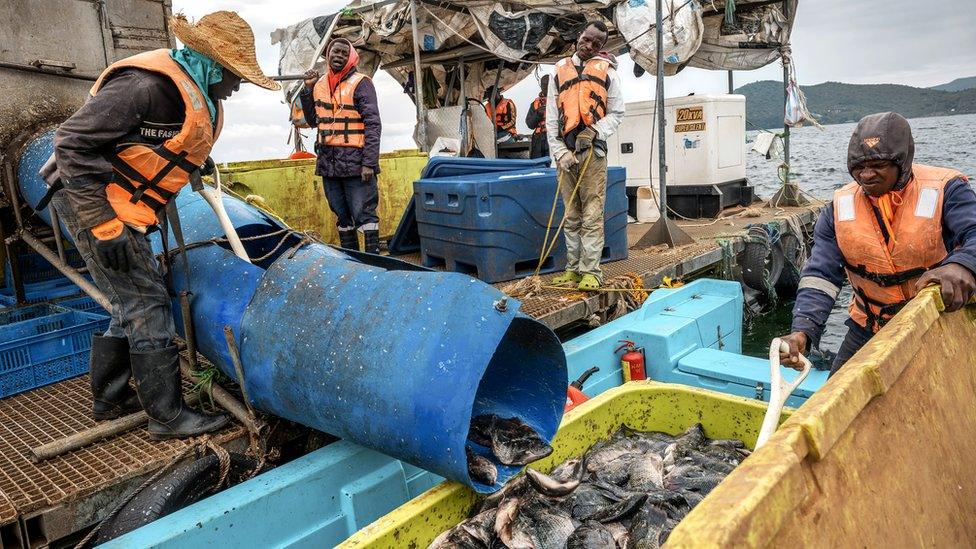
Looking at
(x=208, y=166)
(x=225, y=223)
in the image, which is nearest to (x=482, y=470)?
(x=225, y=223)

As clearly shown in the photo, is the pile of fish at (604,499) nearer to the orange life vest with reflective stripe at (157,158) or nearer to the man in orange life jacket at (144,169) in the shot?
the man in orange life jacket at (144,169)

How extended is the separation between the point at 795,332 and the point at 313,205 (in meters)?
5.26

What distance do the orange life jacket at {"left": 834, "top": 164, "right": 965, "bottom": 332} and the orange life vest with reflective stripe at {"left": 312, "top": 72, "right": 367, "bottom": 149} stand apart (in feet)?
12.8

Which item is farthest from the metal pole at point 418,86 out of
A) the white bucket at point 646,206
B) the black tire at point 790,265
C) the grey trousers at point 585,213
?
the black tire at point 790,265

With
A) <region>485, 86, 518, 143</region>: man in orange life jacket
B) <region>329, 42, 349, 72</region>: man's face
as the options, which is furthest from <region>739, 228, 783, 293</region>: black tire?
<region>485, 86, 518, 143</region>: man in orange life jacket

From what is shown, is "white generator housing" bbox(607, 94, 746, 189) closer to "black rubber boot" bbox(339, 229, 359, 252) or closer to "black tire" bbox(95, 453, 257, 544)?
"black rubber boot" bbox(339, 229, 359, 252)

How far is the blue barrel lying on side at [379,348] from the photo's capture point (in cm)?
239

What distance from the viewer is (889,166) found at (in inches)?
114

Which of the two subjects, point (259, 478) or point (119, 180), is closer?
point (259, 478)

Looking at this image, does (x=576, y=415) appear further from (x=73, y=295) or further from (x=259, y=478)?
(x=73, y=295)

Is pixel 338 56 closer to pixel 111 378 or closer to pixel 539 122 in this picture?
pixel 111 378

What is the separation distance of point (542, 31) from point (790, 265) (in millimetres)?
4582

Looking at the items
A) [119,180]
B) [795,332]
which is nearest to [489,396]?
[795,332]

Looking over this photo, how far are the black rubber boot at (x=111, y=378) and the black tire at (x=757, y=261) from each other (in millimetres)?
6837
